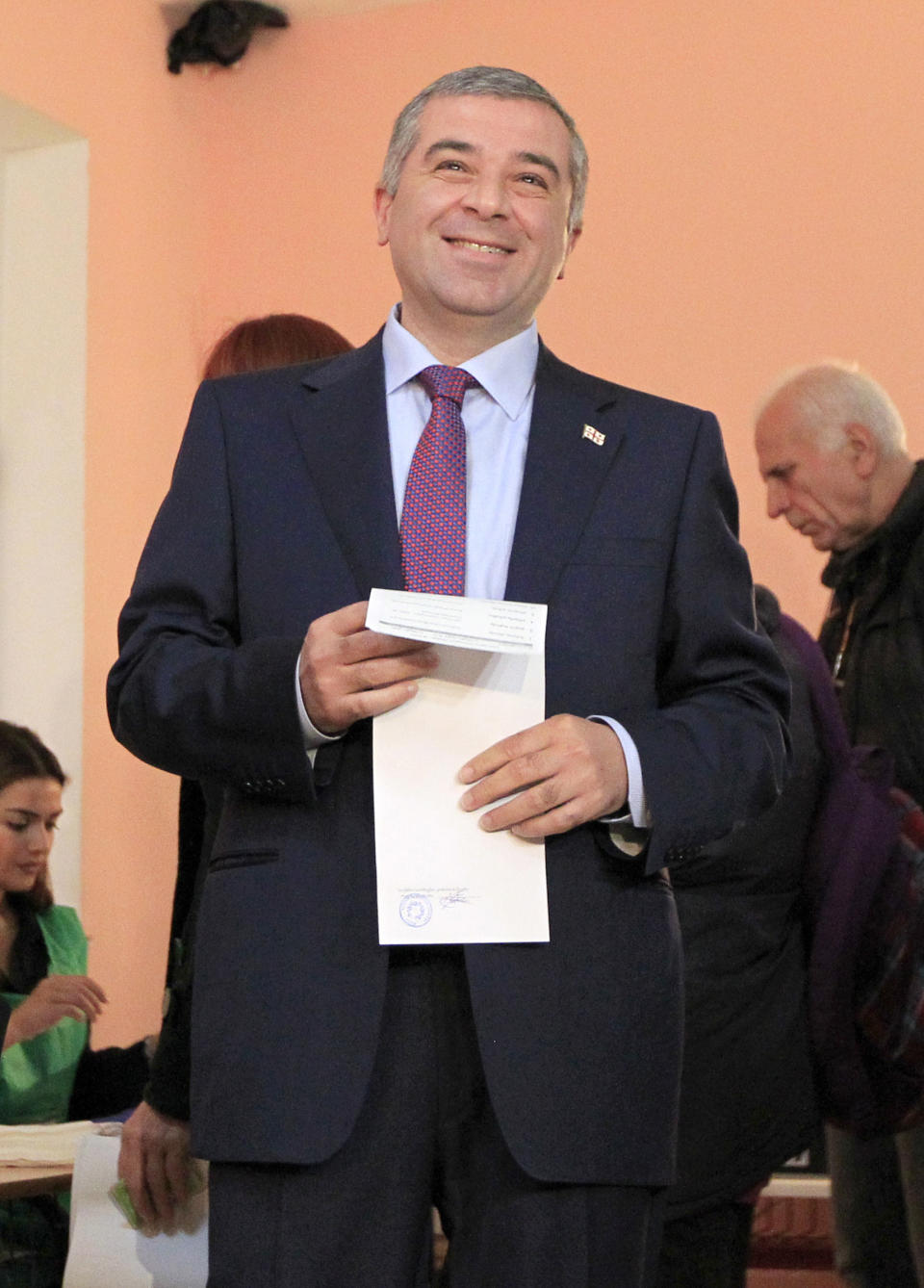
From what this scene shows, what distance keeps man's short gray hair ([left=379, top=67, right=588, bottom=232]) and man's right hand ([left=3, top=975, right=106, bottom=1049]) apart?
1.72m

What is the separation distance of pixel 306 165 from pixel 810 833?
315cm

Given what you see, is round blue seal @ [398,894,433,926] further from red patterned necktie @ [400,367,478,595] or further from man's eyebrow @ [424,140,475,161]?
man's eyebrow @ [424,140,475,161]

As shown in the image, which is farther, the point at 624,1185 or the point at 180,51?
the point at 180,51

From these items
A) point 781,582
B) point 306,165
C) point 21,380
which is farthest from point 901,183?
point 21,380

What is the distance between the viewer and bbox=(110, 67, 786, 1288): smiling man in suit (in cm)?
134

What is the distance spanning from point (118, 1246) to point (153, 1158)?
18cm

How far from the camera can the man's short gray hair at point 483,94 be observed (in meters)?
1.65

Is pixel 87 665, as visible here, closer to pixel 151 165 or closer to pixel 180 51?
pixel 151 165

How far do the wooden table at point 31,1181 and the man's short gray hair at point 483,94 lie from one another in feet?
4.48

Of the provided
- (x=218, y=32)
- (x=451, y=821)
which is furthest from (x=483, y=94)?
(x=218, y=32)

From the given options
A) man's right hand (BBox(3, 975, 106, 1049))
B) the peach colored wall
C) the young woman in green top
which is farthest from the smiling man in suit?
the peach colored wall

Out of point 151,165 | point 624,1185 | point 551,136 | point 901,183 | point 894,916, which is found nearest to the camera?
point 624,1185

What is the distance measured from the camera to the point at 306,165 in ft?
16.1

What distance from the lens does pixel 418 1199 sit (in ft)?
4.46
